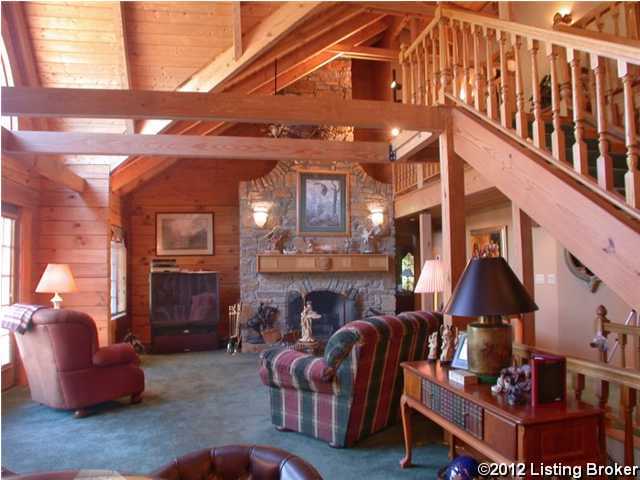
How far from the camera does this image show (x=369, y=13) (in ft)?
24.1

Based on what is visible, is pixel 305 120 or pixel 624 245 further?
pixel 305 120

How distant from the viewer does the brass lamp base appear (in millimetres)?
2271

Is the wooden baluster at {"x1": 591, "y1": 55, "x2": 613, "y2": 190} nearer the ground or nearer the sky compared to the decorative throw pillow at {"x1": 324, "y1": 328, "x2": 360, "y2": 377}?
nearer the sky

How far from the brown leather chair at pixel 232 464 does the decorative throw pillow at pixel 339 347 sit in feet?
5.03

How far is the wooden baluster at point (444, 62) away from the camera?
3.60m

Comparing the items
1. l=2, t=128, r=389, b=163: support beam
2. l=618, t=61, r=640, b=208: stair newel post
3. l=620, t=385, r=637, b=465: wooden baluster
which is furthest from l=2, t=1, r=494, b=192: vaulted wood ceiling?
l=620, t=385, r=637, b=465: wooden baluster

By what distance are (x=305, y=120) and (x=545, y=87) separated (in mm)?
4144

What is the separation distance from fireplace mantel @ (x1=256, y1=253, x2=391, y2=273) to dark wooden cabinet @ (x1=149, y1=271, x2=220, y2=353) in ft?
2.98

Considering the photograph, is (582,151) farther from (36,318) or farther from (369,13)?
(369,13)

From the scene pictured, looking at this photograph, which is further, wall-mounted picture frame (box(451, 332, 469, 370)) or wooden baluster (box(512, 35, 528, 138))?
wooden baluster (box(512, 35, 528, 138))

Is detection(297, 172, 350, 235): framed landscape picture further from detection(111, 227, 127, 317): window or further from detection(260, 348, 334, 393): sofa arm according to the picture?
detection(260, 348, 334, 393): sofa arm

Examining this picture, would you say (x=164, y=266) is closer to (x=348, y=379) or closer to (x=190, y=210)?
(x=190, y=210)

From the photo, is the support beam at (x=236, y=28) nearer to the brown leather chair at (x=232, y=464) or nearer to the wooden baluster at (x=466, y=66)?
the wooden baluster at (x=466, y=66)

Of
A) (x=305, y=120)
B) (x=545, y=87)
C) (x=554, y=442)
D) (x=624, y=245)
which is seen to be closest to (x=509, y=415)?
(x=554, y=442)
